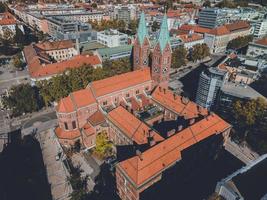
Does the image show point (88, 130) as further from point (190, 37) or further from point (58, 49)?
point (190, 37)

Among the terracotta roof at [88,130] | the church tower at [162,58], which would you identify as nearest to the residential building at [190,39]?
the church tower at [162,58]

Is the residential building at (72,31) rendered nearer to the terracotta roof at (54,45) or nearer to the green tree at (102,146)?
the terracotta roof at (54,45)

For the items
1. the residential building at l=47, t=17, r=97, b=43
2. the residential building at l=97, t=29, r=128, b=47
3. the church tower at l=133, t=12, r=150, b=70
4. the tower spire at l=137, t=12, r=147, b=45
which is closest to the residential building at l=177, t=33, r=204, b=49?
the residential building at l=97, t=29, r=128, b=47

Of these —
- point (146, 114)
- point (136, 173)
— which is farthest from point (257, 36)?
point (136, 173)

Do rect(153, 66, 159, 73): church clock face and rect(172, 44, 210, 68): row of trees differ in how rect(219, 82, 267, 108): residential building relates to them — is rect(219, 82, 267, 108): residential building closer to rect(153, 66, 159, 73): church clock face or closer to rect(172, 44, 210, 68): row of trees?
rect(153, 66, 159, 73): church clock face

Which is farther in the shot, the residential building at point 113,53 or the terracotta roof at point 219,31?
the terracotta roof at point 219,31

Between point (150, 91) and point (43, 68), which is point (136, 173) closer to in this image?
point (150, 91)
